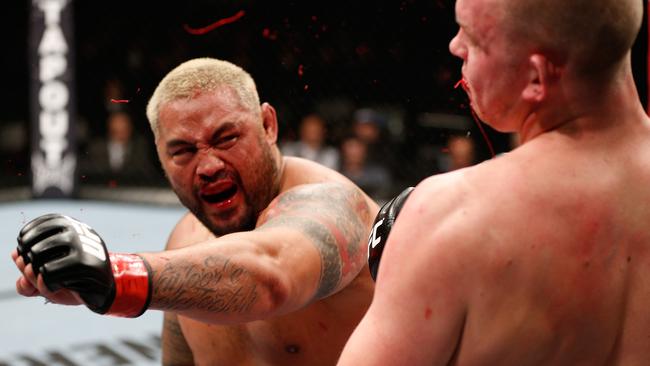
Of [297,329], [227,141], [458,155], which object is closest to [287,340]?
[297,329]

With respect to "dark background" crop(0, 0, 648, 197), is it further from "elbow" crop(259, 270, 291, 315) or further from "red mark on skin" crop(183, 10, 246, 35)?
"elbow" crop(259, 270, 291, 315)

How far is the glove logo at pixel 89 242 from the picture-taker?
121 cm

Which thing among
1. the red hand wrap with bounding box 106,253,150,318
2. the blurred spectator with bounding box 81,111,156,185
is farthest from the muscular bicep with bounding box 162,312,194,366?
the blurred spectator with bounding box 81,111,156,185

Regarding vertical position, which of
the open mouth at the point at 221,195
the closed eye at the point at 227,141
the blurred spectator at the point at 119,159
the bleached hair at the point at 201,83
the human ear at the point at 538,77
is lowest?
the blurred spectator at the point at 119,159

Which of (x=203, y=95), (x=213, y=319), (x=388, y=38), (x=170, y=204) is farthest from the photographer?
(x=170, y=204)

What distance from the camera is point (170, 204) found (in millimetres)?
6969

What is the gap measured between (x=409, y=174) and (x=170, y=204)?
187cm

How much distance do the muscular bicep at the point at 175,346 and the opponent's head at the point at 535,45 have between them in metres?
1.40

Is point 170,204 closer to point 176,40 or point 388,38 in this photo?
point 176,40

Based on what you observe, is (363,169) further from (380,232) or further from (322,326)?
(380,232)

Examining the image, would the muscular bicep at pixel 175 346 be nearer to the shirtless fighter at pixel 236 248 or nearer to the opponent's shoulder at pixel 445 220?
the shirtless fighter at pixel 236 248

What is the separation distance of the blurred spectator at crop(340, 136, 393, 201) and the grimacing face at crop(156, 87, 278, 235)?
407 centimetres

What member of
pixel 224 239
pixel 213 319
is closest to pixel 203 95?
pixel 224 239

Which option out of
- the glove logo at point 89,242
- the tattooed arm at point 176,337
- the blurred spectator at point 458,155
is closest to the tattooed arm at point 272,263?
the glove logo at point 89,242
